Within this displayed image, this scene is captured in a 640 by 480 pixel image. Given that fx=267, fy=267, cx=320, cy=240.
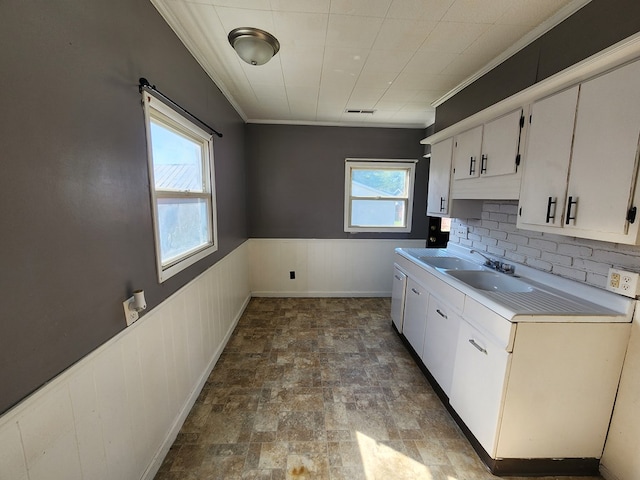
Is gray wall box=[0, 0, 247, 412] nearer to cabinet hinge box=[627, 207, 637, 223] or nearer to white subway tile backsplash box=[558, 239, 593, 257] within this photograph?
cabinet hinge box=[627, 207, 637, 223]

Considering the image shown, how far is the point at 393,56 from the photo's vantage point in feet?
6.73

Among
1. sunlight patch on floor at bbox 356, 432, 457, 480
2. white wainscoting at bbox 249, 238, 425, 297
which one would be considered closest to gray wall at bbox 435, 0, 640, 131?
white wainscoting at bbox 249, 238, 425, 297

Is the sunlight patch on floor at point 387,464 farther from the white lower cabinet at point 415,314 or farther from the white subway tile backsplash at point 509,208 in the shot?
the white subway tile backsplash at point 509,208

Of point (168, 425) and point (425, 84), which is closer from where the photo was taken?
point (168, 425)

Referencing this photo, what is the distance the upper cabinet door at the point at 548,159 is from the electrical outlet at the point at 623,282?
13.9 inches

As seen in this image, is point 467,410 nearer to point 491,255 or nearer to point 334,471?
point 334,471

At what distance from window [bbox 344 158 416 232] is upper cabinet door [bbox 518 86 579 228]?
2.38 metres

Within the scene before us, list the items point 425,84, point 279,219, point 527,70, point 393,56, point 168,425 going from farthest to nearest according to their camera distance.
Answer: point 279,219, point 425,84, point 393,56, point 527,70, point 168,425

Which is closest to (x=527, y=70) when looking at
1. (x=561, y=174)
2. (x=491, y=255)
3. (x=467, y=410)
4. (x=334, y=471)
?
(x=561, y=174)

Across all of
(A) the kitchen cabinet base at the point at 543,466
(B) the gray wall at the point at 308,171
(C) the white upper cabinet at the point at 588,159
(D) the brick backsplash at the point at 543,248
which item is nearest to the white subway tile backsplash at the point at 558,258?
(D) the brick backsplash at the point at 543,248

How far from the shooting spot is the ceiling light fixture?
69.3 inches

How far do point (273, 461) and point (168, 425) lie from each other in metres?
0.69

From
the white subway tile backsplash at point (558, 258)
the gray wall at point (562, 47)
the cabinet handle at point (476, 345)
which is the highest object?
the gray wall at point (562, 47)

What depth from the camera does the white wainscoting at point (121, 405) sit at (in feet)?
2.70
